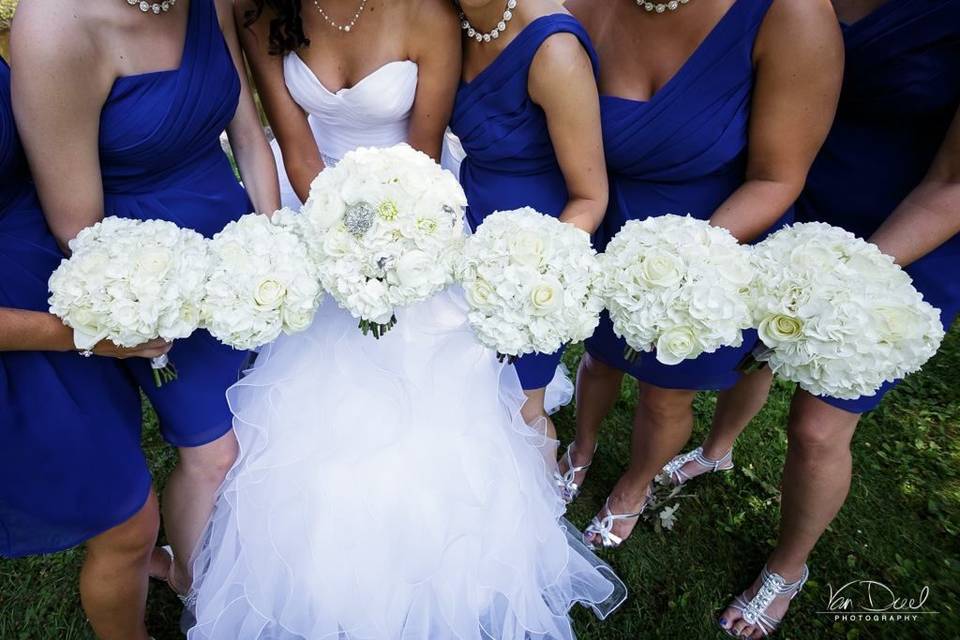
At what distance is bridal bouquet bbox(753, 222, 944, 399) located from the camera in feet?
4.36

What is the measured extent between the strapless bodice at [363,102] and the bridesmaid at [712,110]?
0.74 m

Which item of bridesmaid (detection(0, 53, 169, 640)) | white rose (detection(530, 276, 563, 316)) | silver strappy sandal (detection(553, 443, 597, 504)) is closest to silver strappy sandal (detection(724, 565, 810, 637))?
silver strappy sandal (detection(553, 443, 597, 504))

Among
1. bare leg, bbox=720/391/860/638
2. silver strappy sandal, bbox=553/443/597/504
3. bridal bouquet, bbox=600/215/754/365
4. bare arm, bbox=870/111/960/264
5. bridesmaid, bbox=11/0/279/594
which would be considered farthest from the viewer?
silver strappy sandal, bbox=553/443/597/504

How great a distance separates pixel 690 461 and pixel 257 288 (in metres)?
2.45

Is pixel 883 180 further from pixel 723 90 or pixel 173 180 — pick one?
pixel 173 180

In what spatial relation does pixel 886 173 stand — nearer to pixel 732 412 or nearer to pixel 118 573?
pixel 732 412

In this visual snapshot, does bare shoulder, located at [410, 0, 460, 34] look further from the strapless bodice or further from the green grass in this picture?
the green grass

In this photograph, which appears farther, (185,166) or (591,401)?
(591,401)

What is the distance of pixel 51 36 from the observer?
1.53 metres

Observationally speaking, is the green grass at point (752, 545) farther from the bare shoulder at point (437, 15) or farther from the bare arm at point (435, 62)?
the bare shoulder at point (437, 15)

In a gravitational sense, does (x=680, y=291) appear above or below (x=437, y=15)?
below

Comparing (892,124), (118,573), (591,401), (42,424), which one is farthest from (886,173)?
(118,573)

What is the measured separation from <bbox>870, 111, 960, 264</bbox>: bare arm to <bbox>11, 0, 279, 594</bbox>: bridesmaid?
2.18 metres

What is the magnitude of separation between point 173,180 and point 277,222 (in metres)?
0.53
